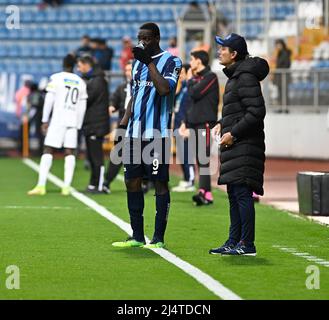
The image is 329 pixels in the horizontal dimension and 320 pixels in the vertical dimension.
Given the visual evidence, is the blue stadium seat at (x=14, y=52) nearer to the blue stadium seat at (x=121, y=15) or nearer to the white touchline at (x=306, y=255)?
the blue stadium seat at (x=121, y=15)

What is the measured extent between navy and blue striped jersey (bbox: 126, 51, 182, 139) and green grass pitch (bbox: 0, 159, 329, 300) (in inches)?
43.8

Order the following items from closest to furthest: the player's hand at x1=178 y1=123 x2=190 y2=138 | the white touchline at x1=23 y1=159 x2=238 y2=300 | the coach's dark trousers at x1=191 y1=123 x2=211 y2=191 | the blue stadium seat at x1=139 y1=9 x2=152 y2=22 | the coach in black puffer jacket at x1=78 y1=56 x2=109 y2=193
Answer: the white touchline at x1=23 y1=159 x2=238 y2=300, the coach's dark trousers at x1=191 y1=123 x2=211 y2=191, the player's hand at x1=178 y1=123 x2=190 y2=138, the coach in black puffer jacket at x1=78 y1=56 x2=109 y2=193, the blue stadium seat at x1=139 y1=9 x2=152 y2=22

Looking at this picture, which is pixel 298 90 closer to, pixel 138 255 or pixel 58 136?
pixel 58 136

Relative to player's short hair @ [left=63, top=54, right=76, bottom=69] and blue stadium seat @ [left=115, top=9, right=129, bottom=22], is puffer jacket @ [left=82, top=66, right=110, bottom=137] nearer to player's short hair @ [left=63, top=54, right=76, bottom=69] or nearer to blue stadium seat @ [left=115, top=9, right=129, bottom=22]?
player's short hair @ [left=63, top=54, right=76, bottom=69]

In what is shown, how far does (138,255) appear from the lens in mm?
11516

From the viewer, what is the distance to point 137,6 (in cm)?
3650

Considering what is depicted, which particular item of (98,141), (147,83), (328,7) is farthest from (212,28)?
(147,83)

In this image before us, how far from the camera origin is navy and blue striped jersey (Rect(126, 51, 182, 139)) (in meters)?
11.8

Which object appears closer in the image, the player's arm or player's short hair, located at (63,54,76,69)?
the player's arm

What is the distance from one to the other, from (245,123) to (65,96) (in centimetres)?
761

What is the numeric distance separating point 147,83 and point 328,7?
18.1 m

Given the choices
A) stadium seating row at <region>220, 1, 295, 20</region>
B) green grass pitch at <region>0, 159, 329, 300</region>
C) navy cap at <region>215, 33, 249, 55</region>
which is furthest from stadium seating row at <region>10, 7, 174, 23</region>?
navy cap at <region>215, 33, 249, 55</region>

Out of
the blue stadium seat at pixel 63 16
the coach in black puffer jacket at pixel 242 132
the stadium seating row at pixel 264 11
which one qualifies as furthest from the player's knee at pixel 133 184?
the blue stadium seat at pixel 63 16
